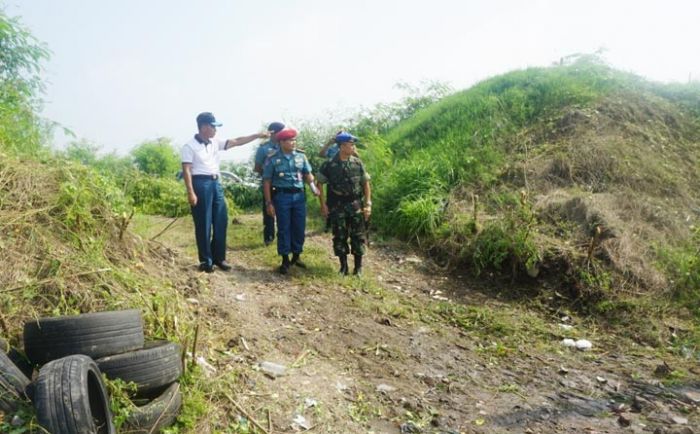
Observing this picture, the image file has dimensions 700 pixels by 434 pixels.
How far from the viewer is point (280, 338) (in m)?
5.07

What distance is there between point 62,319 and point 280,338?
6.66 ft

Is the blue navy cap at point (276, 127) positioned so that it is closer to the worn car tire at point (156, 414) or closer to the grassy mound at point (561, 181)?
the grassy mound at point (561, 181)

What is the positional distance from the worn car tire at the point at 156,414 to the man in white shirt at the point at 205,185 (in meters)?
2.77

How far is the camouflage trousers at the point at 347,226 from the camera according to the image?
669cm

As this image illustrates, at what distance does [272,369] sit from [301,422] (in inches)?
26.5

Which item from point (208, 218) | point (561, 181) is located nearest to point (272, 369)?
point (208, 218)

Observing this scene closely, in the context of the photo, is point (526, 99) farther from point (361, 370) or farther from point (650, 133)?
point (361, 370)

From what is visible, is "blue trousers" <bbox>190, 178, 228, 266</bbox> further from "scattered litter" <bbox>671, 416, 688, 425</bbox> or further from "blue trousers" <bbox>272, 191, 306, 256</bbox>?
"scattered litter" <bbox>671, 416, 688, 425</bbox>

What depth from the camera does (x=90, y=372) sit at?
3.17m

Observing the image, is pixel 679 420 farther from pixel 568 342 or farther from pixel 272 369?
pixel 272 369

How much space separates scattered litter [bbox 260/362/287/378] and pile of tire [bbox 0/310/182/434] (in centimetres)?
79

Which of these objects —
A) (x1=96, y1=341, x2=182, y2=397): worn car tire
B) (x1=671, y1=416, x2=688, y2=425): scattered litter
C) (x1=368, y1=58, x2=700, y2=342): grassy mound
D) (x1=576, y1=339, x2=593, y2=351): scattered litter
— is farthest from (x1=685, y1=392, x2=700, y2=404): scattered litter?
(x1=96, y1=341, x2=182, y2=397): worn car tire

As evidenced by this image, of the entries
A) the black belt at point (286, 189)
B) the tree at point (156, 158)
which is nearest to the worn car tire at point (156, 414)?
the black belt at point (286, 189)

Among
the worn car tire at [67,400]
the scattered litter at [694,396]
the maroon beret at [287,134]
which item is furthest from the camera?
the maroon beret at [287,134]
